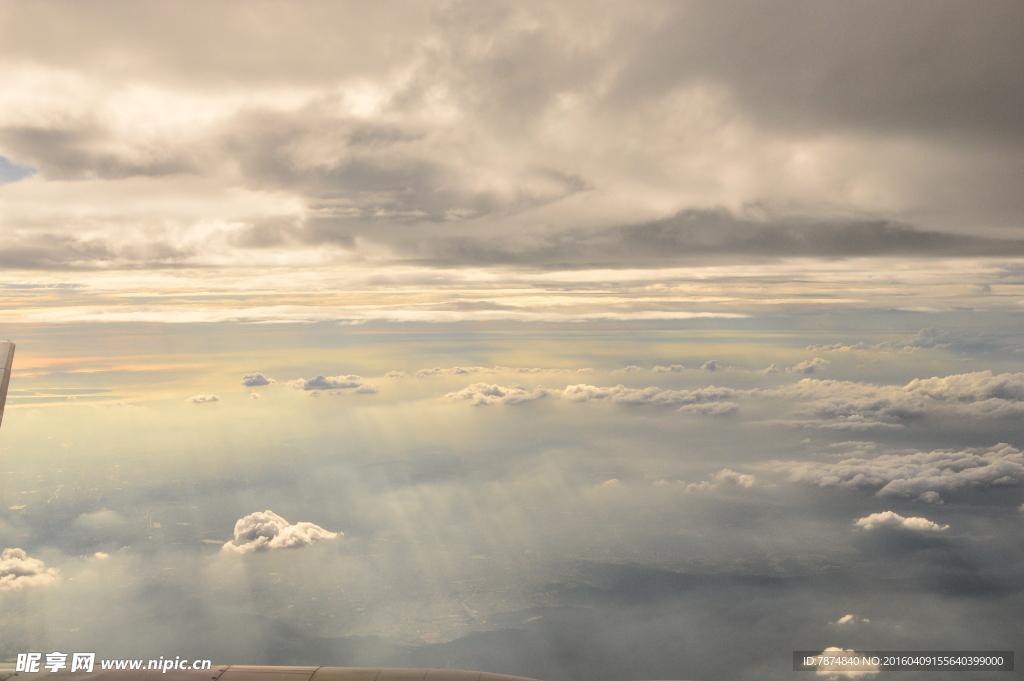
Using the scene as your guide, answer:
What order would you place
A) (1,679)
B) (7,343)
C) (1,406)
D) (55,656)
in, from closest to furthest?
(1,406)
(7,343)
(1,679)
(55,656)

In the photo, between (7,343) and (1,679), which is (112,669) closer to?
(1,679)

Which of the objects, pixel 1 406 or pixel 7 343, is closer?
pixel 1 406

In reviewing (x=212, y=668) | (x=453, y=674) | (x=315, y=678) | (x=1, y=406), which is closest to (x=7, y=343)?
(x=1, y=406)

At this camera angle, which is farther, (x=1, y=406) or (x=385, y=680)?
(x=385, y=680)

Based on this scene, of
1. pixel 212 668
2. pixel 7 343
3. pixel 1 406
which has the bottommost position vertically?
pixel 212 668

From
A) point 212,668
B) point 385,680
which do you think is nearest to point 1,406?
point 212,668

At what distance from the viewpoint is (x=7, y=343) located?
34.5 metres

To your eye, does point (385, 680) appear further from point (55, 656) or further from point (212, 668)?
point (55, 656)

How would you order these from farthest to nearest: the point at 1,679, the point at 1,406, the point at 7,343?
the point at 1,679, the point at 7,343, the point at 1,406

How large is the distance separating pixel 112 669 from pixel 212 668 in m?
7.42

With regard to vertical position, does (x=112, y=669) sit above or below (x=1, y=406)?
below

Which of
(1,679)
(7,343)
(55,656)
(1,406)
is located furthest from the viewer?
(55,656)

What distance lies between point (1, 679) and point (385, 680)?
26.3m

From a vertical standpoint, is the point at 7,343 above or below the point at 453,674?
above
